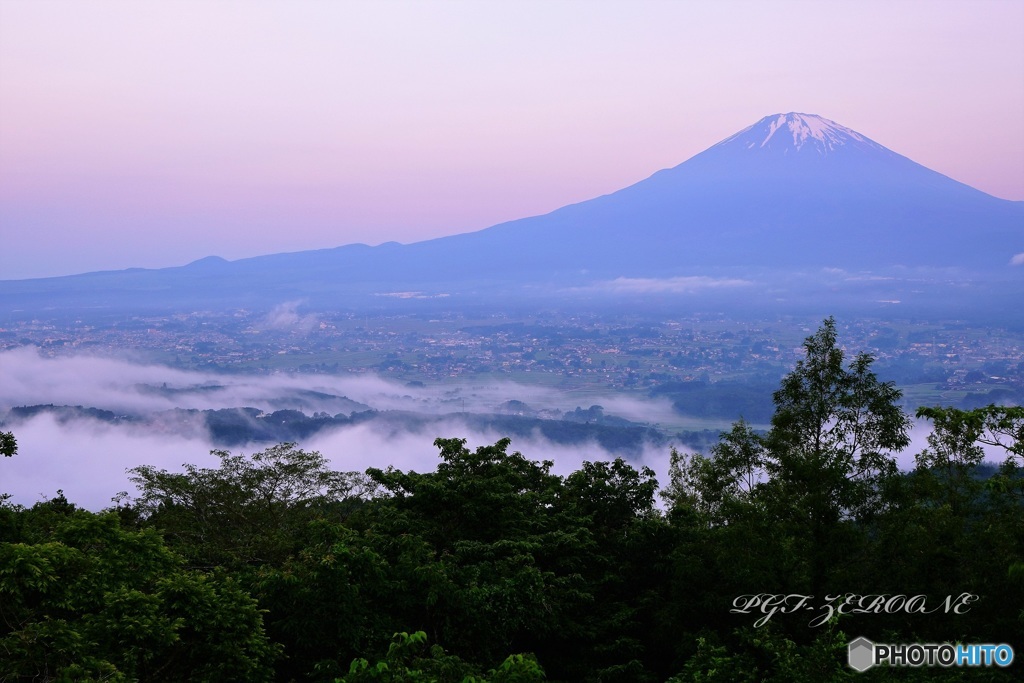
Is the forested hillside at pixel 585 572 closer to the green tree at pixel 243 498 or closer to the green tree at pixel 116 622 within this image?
the green tree at pixel 116 622

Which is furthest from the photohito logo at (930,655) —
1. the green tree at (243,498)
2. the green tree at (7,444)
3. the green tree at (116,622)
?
the green tree at (7,444)

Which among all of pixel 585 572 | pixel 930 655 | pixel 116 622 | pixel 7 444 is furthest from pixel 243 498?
pixel 930 655

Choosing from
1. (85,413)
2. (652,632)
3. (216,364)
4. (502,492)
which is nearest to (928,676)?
(652,632)

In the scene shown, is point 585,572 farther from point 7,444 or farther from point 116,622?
point 7,444

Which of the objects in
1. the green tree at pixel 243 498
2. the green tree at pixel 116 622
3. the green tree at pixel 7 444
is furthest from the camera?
the green tree at pixel 243 498

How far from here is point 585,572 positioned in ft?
48.7

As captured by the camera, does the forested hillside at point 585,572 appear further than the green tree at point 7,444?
No

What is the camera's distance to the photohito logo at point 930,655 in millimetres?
8922

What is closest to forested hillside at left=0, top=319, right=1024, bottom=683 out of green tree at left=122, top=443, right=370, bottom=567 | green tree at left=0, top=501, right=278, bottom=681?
green tree at left=0, top=501, right=278, bottom=681

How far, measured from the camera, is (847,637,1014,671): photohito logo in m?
8.92

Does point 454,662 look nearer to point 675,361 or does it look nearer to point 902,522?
point 902,522

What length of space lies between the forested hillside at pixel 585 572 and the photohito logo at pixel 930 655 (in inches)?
9.8

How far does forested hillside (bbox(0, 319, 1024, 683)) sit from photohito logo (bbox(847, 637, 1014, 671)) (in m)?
0.25

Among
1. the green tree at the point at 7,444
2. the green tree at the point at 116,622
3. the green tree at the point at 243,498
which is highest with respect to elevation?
the green tree at the point at 7,444
